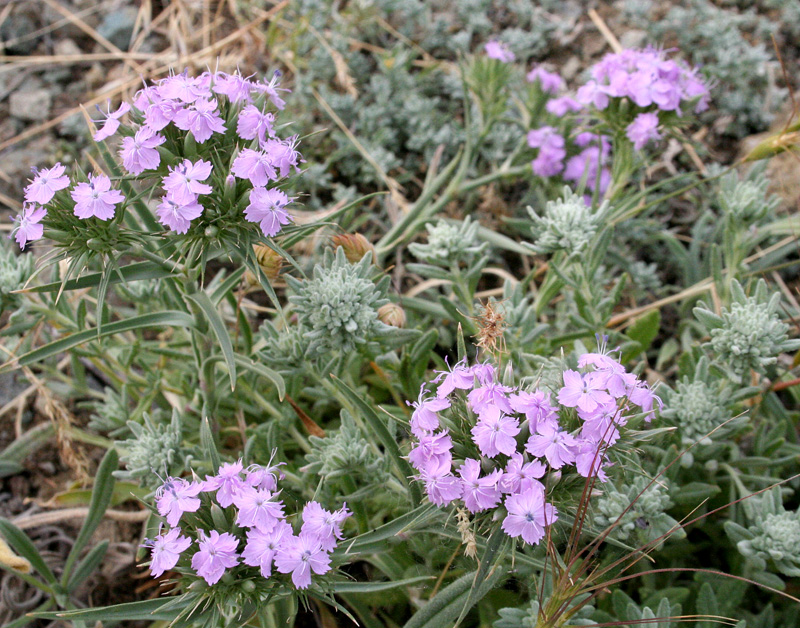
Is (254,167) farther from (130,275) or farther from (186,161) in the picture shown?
(130,275)

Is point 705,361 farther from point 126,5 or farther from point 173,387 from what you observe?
point 126,5

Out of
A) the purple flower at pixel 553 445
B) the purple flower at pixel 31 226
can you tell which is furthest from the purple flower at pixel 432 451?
the purple flower at pixel 31 226

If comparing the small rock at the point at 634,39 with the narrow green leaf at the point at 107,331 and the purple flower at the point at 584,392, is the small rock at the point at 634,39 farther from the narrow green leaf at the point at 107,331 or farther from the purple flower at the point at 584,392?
the narrow green leaf at the point at 107,331

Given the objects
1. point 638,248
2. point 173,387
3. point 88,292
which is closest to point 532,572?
point 173,387

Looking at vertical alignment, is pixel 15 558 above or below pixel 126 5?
below

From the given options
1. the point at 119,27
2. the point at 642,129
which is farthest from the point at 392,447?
the point at 119,27

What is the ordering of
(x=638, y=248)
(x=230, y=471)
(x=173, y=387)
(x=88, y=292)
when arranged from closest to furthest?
(x=230, y=471) < (x=173, y=387) < (x=88, y=292) < (x=638, y=248)

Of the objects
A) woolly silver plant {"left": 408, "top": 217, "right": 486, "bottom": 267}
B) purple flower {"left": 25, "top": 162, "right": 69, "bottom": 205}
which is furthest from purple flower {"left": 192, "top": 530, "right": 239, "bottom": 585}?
woolly silver plant {"left": 408, "top": 217, "right": 486, "bottom": 267}
